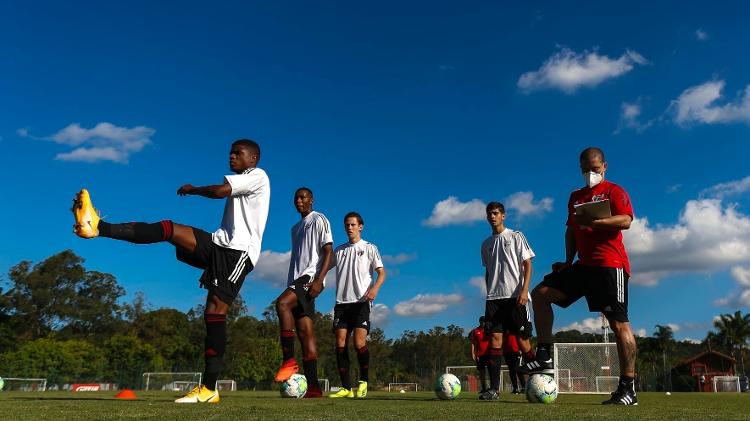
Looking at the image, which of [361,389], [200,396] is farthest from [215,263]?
[361,389]

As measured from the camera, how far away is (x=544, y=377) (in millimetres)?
5957

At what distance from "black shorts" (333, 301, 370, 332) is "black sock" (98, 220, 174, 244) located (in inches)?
167

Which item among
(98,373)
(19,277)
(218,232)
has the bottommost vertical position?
(98,373)

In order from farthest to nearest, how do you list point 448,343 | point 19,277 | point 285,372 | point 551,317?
point 448,343 < point 19,277 < point 285,372 < point 551,317

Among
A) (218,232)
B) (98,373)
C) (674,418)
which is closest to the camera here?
(674,418)

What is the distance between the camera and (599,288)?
18.9 ft

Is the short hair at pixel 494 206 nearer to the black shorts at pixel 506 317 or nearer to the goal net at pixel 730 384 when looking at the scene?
the black shorts at pixel 506 317

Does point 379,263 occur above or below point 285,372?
above

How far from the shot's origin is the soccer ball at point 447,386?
718 cm

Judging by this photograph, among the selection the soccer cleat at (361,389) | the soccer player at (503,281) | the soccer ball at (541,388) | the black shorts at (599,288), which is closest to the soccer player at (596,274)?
the black shorts at (599,288)

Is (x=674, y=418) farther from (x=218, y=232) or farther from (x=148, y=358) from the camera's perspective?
(x=148, y=358)

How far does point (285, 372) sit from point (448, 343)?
87.3 meters

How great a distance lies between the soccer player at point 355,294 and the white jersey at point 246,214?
301cm

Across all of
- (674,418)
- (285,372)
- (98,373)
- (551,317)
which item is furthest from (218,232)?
(98,373)
